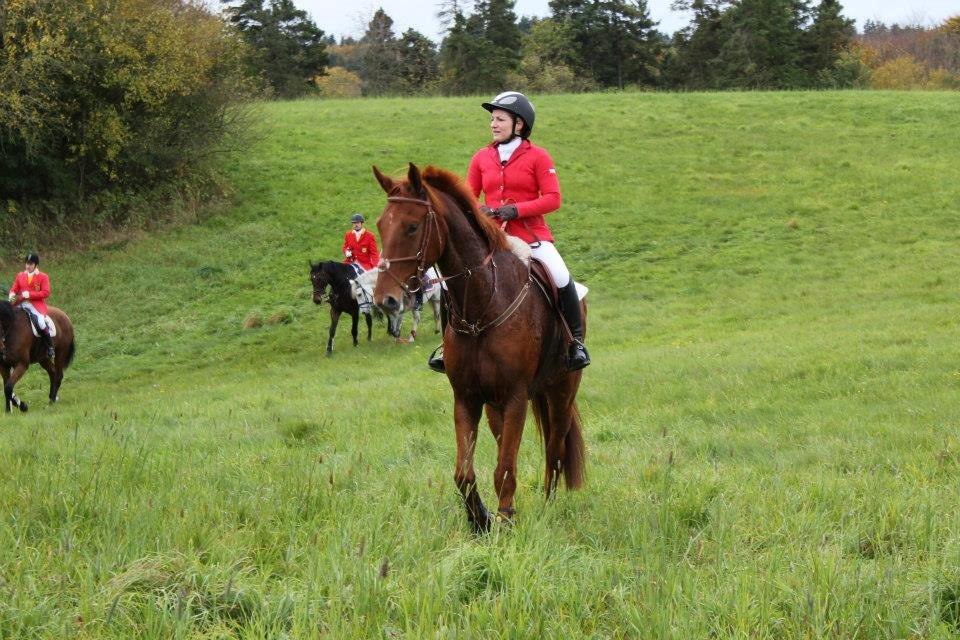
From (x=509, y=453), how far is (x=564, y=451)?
136 cm

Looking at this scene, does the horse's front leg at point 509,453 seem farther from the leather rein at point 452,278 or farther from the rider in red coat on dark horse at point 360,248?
the rider in red coat on dark horse at point 360,248

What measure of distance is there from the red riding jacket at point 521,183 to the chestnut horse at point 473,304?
0.58 m

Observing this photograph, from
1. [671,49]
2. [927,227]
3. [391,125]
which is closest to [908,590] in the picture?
[927,227]

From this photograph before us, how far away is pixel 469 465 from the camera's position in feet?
18.7

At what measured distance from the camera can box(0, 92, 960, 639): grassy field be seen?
361cm

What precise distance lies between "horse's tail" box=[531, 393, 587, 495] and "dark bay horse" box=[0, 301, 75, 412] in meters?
12.2

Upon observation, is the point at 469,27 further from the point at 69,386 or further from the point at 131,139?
the point at 69,386

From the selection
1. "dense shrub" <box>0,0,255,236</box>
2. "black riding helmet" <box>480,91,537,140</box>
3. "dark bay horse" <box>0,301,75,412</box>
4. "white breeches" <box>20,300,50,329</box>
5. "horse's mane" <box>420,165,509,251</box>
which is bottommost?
"dark bay horse" <box>0,301,75,412</box>

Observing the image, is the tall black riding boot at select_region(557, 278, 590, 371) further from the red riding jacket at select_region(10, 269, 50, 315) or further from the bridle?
the red riding jacket at select_region(10, 269, 50, 315)

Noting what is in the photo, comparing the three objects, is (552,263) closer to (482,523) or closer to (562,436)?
(562,436)

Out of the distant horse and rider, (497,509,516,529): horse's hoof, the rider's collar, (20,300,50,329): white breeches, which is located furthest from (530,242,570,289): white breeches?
(20,300,50,329): white breeches

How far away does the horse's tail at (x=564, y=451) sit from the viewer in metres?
7.14

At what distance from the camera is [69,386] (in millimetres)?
18672

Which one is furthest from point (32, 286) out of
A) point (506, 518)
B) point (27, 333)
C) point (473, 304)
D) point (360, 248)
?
point (506, 518)
